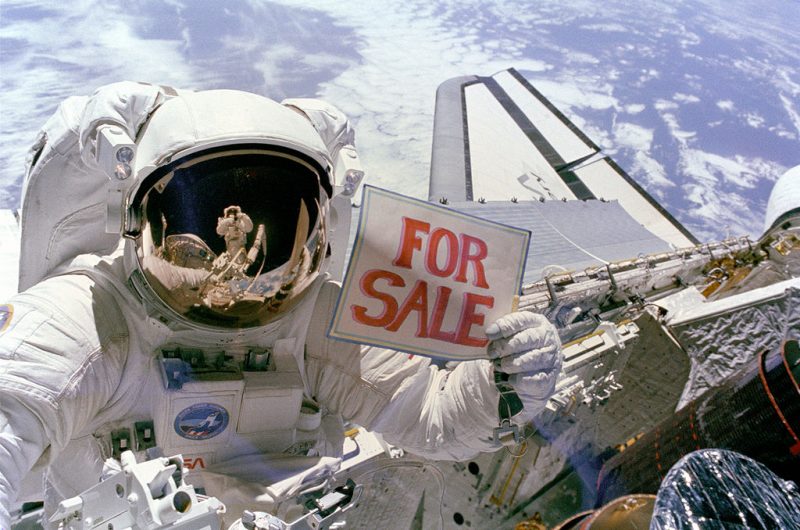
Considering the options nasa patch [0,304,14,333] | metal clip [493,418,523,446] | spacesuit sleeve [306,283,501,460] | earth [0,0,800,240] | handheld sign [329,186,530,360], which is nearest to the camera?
nasa patch [0,304,14,333]

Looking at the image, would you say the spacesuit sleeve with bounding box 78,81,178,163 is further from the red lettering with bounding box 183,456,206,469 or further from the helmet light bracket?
the red lettering with bounding box 183,456,206,469

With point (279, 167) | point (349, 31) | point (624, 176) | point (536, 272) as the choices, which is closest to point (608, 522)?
point (279, 167)

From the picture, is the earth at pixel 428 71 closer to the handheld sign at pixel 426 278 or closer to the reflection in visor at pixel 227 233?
the handheld sign at pixel 426 278

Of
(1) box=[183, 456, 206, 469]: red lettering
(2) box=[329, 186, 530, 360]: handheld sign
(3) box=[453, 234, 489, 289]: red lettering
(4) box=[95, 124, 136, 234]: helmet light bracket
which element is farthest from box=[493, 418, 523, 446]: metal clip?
(4) box=[95, 124, 136, 234]: helmet light bracket

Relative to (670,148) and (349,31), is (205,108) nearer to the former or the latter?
(349,31)

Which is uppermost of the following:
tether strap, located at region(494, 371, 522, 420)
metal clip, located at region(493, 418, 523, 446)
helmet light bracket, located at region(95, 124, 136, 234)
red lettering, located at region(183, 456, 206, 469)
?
helmet light bracket, located at region(95, 124, 136, 234)

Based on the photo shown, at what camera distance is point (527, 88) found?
10.7m

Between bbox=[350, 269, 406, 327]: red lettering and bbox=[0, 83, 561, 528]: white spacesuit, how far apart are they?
0.59 feet

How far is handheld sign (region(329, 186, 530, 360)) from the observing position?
1.49 m

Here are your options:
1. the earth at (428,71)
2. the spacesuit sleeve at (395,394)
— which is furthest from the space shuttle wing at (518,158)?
the spacesuit sleeve at (395,394)

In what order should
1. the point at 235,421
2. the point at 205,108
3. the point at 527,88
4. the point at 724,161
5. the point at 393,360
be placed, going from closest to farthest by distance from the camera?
1. the point at 205,108
2. the point at 235,421
3. the point at 393,360
4. the point at 527,88
5. the point at 724,161

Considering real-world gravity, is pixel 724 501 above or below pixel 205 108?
below

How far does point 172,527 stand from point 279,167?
2.99ft

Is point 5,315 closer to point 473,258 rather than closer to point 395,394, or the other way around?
point 395,394
